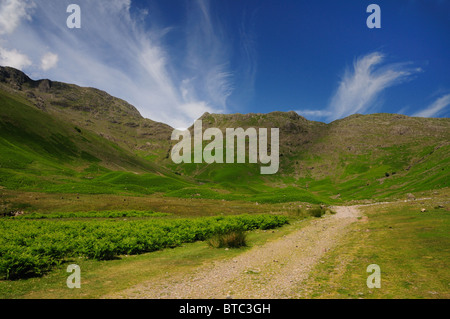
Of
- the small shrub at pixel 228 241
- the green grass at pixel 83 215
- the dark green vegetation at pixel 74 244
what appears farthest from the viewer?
the green grass at pixel 83 215

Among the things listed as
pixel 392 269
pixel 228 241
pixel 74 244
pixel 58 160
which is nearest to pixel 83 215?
pixel 74 244

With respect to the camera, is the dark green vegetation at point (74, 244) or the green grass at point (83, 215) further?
the green grass at point (83, 215)

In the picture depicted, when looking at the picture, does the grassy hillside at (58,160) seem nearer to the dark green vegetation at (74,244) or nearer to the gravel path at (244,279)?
the dark green vegetation at (74,244)

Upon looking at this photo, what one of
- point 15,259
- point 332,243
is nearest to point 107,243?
point 15,259

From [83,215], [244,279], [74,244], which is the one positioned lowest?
[83,215]

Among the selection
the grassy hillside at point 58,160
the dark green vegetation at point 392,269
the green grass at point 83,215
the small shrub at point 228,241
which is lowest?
the green grass at point 83,215

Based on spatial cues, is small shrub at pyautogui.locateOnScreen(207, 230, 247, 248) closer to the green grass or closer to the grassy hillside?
the green grass

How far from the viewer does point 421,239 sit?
52.6 feet

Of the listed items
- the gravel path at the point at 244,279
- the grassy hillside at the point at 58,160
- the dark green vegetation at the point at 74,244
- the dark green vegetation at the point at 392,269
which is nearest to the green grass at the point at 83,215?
the dark green vegetation at the point at 74,244

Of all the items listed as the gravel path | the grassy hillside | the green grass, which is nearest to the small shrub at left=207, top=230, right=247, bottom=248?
the gravel path

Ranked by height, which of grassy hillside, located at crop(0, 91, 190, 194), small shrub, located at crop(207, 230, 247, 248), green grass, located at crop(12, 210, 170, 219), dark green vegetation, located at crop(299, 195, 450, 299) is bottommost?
green grass, located at crop(12, 210, 170, 219)

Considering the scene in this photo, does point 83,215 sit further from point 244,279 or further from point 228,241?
point 244,279
